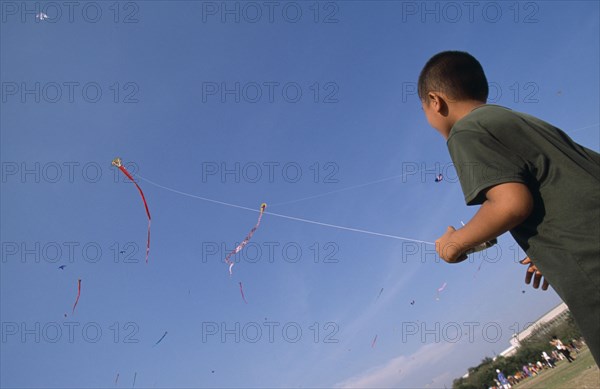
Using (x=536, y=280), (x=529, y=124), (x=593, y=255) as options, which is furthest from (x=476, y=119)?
(x=536, y=280)

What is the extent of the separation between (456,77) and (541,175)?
2.45ft

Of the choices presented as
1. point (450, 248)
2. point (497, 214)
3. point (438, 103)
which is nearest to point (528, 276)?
point (450, 248)

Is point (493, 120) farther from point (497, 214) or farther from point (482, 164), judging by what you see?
point (497, 214)

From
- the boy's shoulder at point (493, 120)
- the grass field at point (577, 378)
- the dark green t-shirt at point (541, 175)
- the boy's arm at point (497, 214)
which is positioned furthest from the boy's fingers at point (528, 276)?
the grass field at point (577, 378)

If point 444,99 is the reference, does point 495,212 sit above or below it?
below

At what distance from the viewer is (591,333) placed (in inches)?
64.3

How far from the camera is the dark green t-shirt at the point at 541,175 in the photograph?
1626 millimetres

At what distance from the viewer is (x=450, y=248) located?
6.24ft

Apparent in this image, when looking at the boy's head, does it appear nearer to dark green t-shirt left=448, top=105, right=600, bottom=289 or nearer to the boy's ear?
the boy's ear

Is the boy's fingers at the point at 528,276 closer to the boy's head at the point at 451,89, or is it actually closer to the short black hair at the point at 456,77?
the boy's head at the point at 451,89

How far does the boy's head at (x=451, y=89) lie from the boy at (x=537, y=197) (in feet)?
0.85

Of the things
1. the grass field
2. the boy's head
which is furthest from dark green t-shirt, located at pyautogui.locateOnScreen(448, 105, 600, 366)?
the grass field

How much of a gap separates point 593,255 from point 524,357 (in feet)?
371

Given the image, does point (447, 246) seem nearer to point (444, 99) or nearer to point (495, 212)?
point (495, 212)
